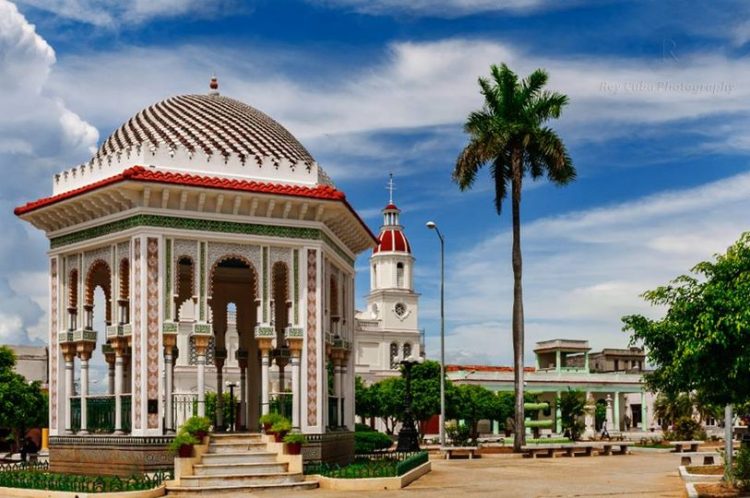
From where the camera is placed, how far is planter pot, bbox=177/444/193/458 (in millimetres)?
22078

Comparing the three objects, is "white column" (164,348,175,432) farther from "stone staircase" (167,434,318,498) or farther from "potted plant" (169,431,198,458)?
"potted plant" (169,431,198,458)

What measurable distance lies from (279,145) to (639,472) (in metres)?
13.6

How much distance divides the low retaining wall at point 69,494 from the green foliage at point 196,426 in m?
1.53

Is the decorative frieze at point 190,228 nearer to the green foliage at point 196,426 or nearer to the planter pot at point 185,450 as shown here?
the green foliage at point 196,426

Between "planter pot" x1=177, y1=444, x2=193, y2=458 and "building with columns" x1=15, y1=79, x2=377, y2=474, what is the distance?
1.48 meters

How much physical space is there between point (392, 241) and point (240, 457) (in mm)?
70114

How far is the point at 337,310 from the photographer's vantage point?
28844mm

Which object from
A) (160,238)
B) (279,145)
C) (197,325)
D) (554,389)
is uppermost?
(279,145)

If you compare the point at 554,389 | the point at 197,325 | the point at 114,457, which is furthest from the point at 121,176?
the point at 554,389

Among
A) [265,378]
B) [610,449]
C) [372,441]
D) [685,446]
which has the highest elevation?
[265,378]

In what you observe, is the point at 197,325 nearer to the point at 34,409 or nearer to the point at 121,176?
the point at 121,176

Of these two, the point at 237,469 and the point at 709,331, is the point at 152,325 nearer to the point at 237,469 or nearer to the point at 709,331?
the point at 237,469

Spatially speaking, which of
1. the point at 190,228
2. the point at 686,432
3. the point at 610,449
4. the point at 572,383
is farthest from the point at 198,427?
the point at 572,383

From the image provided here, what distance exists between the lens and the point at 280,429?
23.4m
